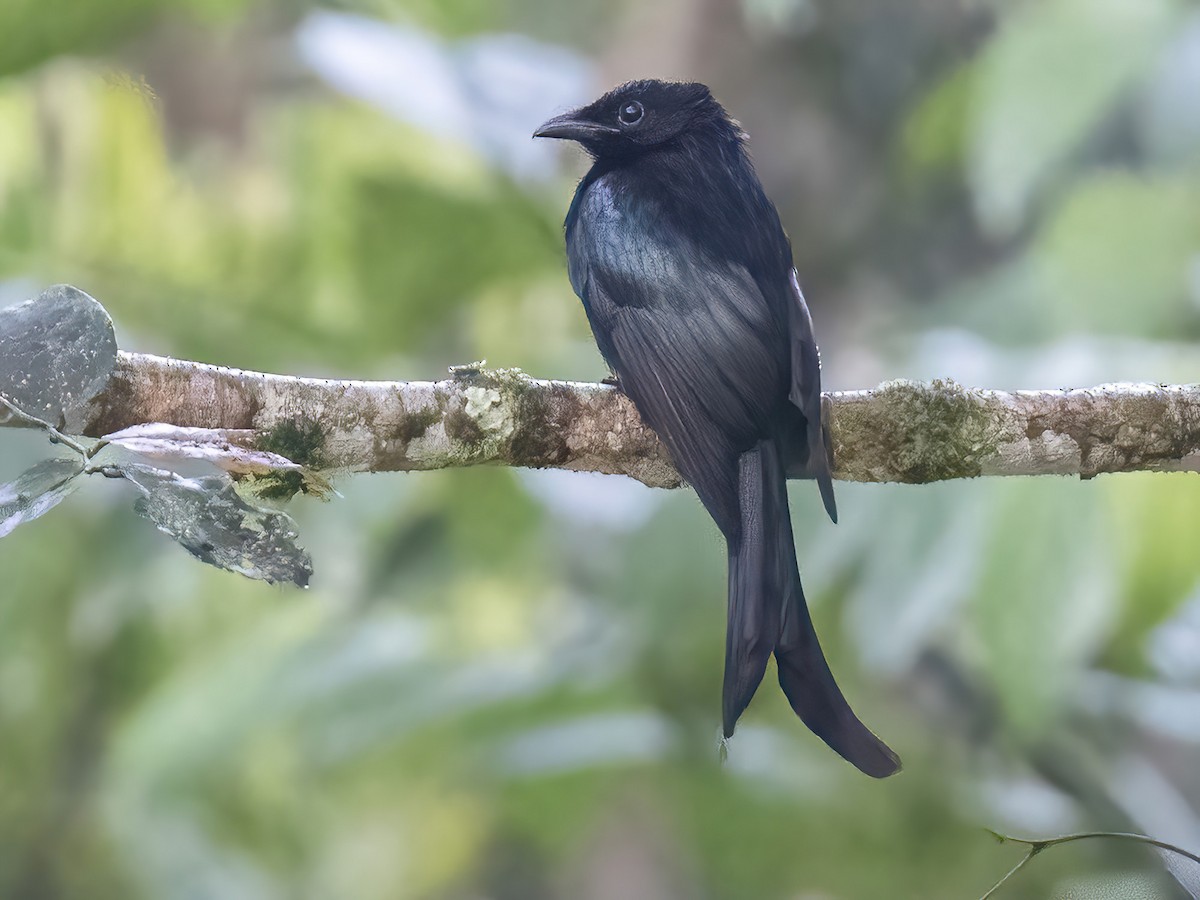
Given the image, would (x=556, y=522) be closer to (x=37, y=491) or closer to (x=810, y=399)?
(x=810, y=399)

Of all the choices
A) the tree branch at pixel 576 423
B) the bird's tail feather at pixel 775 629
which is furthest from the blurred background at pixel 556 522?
the bird's tail feather at pixel 775 629

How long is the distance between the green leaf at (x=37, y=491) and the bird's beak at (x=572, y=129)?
65cm

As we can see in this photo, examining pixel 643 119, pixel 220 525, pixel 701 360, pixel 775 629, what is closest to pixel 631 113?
pixel 643 119

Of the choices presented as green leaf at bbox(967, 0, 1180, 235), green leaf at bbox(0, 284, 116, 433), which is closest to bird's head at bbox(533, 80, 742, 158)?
green leaf at bbox(0, 284, 116, 433)

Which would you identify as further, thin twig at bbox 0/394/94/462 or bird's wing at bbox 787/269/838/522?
bird's wing at bbox 787/269/838/522

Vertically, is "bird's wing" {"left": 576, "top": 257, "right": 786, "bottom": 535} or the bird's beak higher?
the bird's beak

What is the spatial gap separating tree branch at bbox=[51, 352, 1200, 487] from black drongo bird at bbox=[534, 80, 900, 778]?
6 centimetres

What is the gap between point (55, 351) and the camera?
80cm

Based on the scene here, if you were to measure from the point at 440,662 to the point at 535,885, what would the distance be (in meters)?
1.45

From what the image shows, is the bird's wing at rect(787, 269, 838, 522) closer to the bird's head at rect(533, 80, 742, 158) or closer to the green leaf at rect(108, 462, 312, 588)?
the bird's head at rect(533, 80, 742, 158)

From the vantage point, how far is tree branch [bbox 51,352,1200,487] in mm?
924

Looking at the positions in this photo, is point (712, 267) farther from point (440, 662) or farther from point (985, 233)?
point (985, 233)

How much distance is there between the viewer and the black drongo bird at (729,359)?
89 centimetres

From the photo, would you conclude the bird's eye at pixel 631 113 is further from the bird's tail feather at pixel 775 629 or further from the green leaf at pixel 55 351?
the green leaf at pixel 55 351
